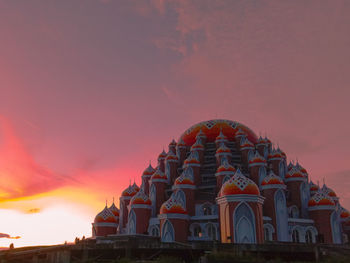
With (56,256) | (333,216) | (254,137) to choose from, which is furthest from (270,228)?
(56,256)

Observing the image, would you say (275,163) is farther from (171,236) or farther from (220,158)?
(171,236)

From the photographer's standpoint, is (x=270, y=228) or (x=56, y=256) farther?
(x=270, y=228)

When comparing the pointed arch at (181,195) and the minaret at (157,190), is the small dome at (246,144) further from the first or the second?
the pointed arch at (181,195)

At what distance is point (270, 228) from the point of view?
37656 millimetres

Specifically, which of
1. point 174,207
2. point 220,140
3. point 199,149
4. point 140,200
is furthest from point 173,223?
point 220,140

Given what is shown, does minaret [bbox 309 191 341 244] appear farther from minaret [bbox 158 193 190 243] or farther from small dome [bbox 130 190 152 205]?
small dome [bbox 130 190 152 205]

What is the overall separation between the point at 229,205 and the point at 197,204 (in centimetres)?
1176

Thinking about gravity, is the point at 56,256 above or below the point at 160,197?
below

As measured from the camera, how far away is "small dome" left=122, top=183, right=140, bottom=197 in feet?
164

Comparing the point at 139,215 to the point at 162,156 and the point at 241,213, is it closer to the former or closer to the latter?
the point at 162,156

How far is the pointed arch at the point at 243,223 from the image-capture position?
1155 inches

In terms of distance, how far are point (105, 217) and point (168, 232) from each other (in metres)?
13.1

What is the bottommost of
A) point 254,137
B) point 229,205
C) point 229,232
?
point 229,232

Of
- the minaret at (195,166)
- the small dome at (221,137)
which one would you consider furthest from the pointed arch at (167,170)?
the small dome at (221,137)
